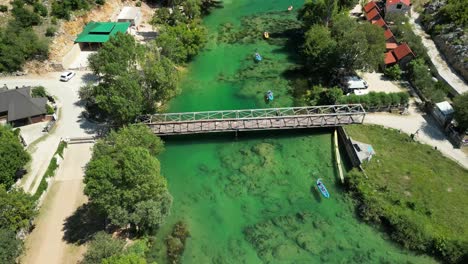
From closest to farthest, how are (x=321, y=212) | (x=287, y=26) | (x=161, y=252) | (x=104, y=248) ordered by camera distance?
1. (x=104, y=248)
2. (x=161, y=252)
3. (x=321, y=212)
4. (x=287, y=26)

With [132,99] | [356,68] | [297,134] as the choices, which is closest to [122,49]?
[132,99]

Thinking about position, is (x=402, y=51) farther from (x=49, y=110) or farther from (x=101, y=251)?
(x=49, y=110)

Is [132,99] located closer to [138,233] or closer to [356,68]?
[138,233]

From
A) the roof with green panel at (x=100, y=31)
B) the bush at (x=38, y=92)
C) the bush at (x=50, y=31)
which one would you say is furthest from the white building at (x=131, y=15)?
the bush at (x=38, y=92)

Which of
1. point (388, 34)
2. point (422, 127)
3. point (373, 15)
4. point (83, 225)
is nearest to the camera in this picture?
point (83, 225)

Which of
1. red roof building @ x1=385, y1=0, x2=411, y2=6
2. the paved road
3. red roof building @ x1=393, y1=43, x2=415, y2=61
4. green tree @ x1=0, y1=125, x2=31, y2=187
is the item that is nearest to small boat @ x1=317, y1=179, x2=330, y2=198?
red roof building @ x1=393, y1=43, x2=415, y2=61

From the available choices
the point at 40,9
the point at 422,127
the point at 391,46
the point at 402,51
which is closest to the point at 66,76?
the point at 40,9
